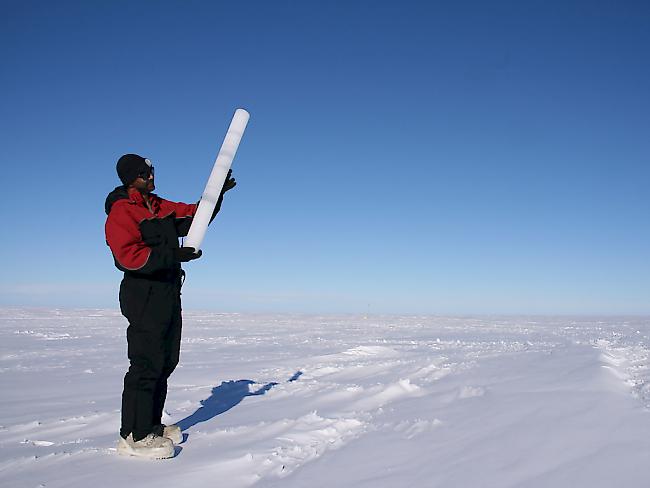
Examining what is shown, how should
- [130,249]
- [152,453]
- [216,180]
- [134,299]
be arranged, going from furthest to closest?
[216,180]
[134,299]
[130,249]
[152,453]

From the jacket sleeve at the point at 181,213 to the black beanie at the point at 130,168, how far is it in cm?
31

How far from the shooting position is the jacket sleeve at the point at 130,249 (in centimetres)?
289

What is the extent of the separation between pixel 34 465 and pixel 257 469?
129 centimetres

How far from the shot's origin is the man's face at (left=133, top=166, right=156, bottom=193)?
10.5 ft

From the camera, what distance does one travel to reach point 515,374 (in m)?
4.64

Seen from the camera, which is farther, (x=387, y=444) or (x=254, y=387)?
(x=254, y=387)

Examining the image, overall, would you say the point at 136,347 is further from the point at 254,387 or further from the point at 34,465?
the point at 254,387

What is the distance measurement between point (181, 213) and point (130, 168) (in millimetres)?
502

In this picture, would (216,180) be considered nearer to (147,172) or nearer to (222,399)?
(147,172)

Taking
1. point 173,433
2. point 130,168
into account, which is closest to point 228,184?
point 130,168

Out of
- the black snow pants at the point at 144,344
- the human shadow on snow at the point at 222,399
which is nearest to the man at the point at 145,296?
the black snow pants at the point at 144,344

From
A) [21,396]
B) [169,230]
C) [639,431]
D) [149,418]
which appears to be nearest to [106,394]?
[21,396]

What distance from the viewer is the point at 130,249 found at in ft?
9.52

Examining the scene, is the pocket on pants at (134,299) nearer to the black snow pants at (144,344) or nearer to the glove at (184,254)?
the black snow pants at (144,344)
